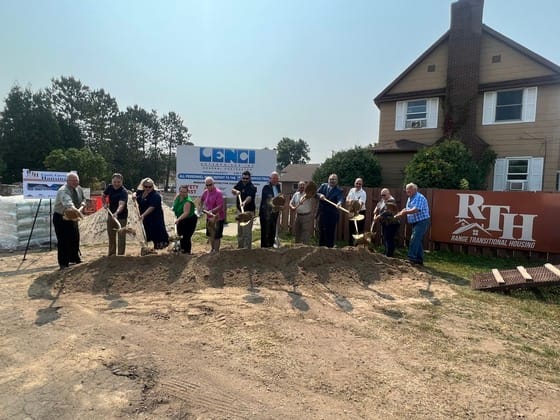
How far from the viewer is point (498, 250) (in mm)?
8781

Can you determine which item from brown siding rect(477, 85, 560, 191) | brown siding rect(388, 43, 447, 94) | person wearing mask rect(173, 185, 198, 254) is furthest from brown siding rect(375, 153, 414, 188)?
person wearing mask rect(173, 185, 198, 254)

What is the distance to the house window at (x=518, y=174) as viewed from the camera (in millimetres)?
14266

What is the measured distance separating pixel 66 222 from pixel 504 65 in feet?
55.8

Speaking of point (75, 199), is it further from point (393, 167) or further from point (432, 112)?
point (432, 112)

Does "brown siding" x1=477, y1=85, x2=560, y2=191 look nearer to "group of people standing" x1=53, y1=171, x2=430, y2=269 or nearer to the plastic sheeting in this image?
"group of people standing" x1=53, y1=171, x2=430, y2=269

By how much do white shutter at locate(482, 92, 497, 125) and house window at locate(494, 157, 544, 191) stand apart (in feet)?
5.84

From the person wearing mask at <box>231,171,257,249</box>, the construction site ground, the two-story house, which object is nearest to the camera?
the construction site ground

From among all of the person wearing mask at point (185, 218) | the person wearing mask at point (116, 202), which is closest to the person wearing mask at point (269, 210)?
the person wearing mask at point (185, 218)

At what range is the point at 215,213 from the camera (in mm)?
7230

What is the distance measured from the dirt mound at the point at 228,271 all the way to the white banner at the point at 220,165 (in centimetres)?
468

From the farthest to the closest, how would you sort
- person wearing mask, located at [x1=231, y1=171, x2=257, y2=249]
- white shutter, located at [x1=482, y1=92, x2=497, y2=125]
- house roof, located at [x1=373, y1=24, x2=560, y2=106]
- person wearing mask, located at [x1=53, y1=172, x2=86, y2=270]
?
1. white shutter, located at [x1=482, y1=92, x2=497, y2=125]
2. house roof, located at [x1=373, y1=24, x2=560, y2=106]
3. person wearing mask, located at [x1=231, y1=171, x2=257, y2=249]
4. person wearing mask, located at [x1=53, y1=172, x2=86, y2=270]

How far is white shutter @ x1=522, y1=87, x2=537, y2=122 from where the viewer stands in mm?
14211

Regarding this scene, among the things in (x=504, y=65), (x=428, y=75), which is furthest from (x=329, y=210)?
(x=504, y=65)

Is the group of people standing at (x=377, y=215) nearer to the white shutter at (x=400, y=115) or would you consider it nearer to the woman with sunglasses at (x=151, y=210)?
the woman with sunglasses at (x=151, y=210)
